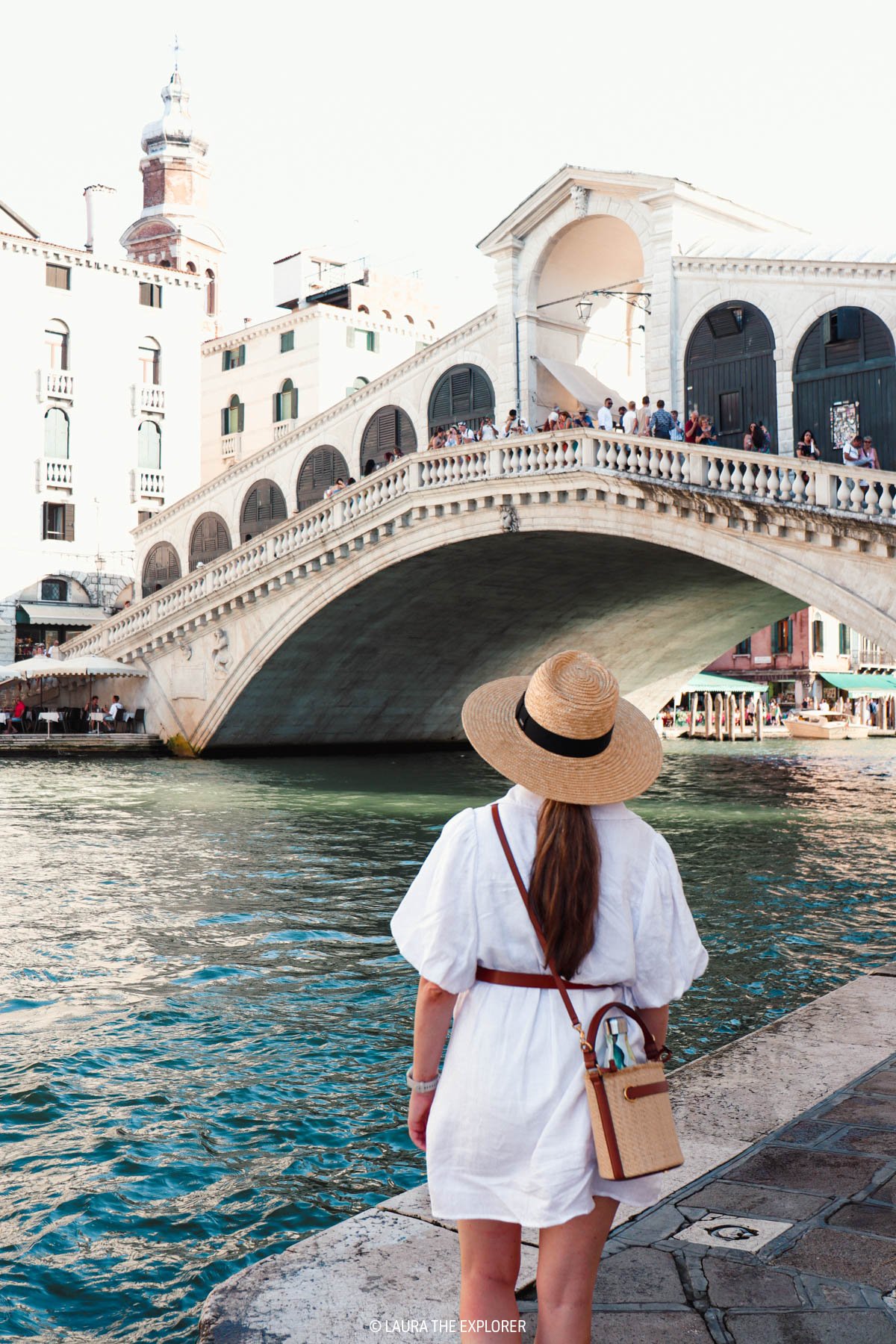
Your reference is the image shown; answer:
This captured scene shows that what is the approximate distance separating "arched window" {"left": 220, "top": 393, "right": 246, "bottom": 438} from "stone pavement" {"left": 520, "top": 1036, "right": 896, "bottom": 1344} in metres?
38.2

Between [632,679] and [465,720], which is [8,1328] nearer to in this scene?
[465,720]

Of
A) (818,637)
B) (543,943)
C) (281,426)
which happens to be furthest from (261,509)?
(543,943)

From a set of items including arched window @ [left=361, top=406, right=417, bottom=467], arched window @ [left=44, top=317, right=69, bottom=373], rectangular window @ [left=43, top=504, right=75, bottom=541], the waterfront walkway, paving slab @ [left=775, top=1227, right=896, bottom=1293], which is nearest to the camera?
the waterfront walkway

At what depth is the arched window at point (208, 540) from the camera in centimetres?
3108

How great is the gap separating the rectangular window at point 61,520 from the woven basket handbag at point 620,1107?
32955 millimetres

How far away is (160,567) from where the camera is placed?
33000 millimetres

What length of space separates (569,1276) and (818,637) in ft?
150

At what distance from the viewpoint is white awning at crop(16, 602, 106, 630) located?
3244 centimetres

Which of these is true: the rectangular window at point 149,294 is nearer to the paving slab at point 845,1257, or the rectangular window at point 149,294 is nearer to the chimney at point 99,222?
the chimney at point 99,222

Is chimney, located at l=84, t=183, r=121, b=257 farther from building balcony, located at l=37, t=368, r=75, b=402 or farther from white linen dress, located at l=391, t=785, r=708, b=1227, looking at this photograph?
white linen dress, located at l=391, t=785, r=708, b=1227

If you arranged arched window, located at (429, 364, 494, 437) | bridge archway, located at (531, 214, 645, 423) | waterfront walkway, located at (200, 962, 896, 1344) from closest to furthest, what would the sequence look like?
waterfront walkway, located at (200, 962, 896, 1344), bridge archway, located at (531, 214, 645, 423), arched window, located at (429, 364, 494, 437)

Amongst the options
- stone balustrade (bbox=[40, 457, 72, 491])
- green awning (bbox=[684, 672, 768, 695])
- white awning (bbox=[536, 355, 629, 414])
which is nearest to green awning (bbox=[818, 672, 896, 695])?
green awning (bbox=[684, 672, 768, 695])

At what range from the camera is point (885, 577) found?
1583 cm

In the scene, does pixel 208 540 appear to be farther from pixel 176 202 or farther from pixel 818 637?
pixel 176 202
